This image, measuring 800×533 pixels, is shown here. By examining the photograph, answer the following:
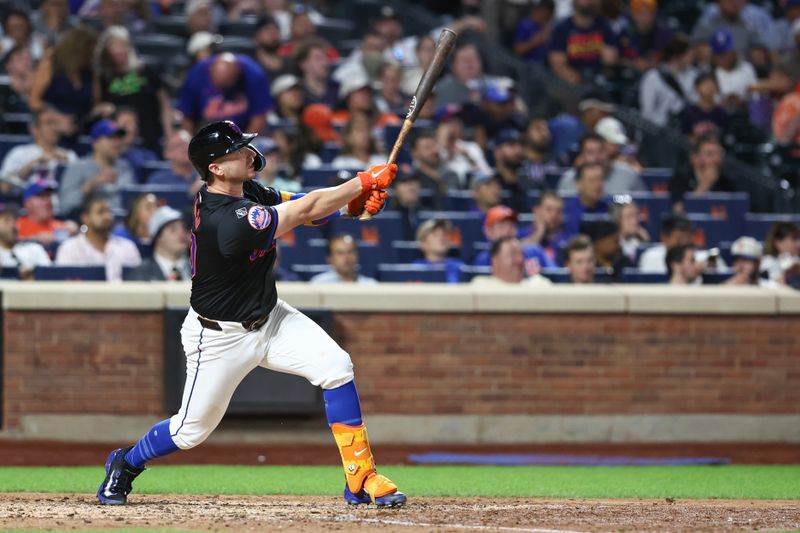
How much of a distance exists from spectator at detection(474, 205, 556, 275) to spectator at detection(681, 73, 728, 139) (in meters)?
3.97

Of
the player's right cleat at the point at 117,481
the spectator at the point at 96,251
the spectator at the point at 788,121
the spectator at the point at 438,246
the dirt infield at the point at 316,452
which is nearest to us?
the player's right cleat at the point at 117,481

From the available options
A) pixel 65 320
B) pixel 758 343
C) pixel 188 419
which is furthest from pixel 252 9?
pixel 188 419

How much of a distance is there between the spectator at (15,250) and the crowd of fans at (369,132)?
0.02m

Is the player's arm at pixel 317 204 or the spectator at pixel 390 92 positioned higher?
the spectator at pixel 390 92

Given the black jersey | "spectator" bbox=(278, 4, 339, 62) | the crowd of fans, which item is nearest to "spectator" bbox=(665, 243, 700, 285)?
the crowd of fans

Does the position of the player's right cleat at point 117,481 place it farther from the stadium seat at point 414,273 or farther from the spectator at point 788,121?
the spectator at point 788,121

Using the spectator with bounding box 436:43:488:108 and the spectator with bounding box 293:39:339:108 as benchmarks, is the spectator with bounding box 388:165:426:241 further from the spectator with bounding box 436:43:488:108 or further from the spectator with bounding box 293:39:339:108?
the spectator with bounding box 436:43:488:108

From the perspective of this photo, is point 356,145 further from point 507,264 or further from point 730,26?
point 730,26

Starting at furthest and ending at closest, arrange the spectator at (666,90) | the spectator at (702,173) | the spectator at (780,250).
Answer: the spectator at (666,90), the spectator at (702,173), the spectator at (780,250)

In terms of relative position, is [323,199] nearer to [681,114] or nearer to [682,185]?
[682,185]

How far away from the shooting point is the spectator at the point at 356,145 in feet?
40.3

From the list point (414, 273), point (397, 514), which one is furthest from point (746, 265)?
point (397, 514)

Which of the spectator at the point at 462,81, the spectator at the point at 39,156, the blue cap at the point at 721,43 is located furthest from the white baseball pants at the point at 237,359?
the blue cap at the point at 721,43

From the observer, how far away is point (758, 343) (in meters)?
11.1
